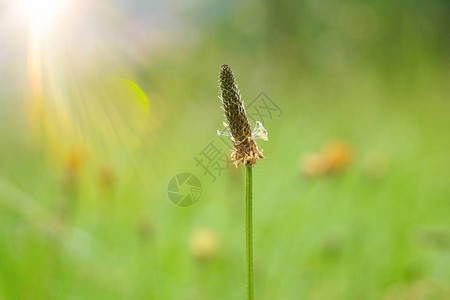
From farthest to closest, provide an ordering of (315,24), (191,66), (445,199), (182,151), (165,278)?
(315,24)
(191,66)
(182,151)
(445,199)
(165,278)

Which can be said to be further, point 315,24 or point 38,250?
point 315,24

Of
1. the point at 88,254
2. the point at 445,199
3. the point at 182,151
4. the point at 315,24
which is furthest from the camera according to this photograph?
the point at 315,24

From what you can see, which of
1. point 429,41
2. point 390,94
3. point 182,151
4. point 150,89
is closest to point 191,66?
point 150,89

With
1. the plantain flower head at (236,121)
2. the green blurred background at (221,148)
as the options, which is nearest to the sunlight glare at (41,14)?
the green blurred background at (221,148)

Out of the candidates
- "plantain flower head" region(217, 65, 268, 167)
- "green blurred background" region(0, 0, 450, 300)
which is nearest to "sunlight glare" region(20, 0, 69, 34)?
"green blurred background" region(0, 0, 450, 300)

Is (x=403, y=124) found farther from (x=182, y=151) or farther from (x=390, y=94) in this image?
(x=182, y=151)

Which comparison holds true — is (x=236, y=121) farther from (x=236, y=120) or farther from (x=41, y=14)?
(x=41, y=14)

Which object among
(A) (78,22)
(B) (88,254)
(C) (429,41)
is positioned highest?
(C) (429,41)
